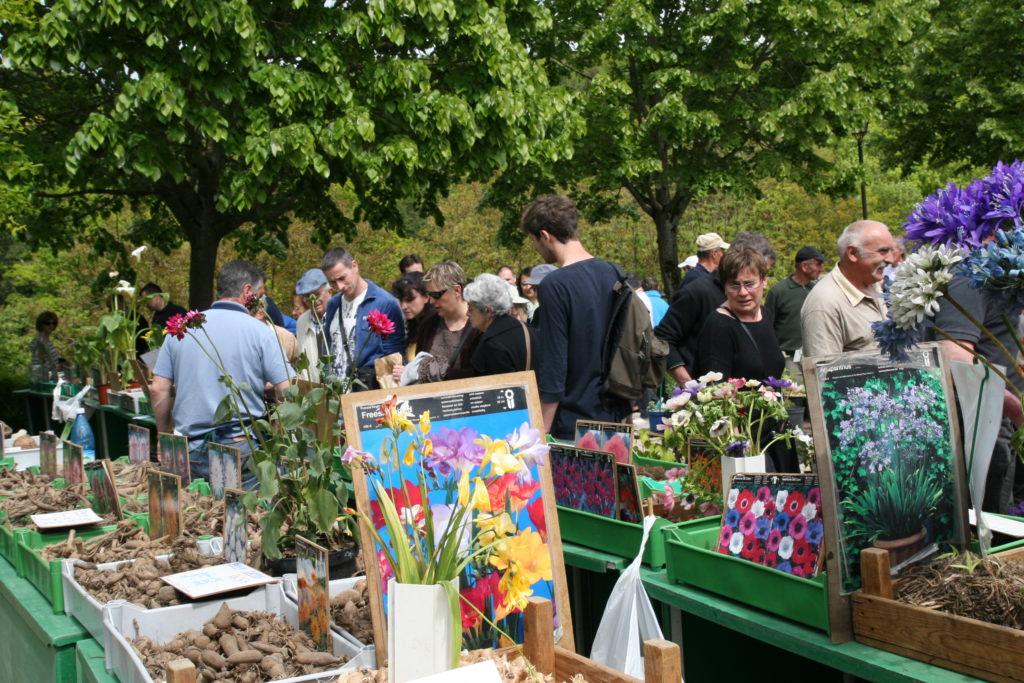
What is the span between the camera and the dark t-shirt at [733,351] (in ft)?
13.3

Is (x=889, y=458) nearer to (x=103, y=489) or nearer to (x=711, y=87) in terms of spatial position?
(x=103, y=489)

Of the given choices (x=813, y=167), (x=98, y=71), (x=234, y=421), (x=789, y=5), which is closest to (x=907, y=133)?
(x=813, y=167)

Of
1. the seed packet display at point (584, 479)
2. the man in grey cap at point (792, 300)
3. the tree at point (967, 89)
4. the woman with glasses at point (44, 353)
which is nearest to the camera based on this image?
the seed packet display at point (584, 479)

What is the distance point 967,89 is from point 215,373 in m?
18.1

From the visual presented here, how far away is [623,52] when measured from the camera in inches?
711

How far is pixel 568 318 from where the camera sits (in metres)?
3.95

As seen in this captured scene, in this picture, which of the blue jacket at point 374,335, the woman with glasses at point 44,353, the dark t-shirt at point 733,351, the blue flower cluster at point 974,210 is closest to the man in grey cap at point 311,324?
the blue jacket at point 374,335

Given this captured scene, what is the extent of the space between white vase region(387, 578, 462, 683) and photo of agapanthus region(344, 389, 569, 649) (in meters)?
0.05

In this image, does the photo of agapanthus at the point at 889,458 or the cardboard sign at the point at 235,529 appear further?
the cardboard sign at the point at 235,529

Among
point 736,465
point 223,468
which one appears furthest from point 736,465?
point 223,468

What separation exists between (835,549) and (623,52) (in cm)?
1705

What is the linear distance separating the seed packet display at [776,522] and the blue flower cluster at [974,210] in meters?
0.68

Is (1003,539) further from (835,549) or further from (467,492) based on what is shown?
(467,492)

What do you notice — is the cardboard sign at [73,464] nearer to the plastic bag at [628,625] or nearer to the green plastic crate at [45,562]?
the green plastic crate at [45,562]
